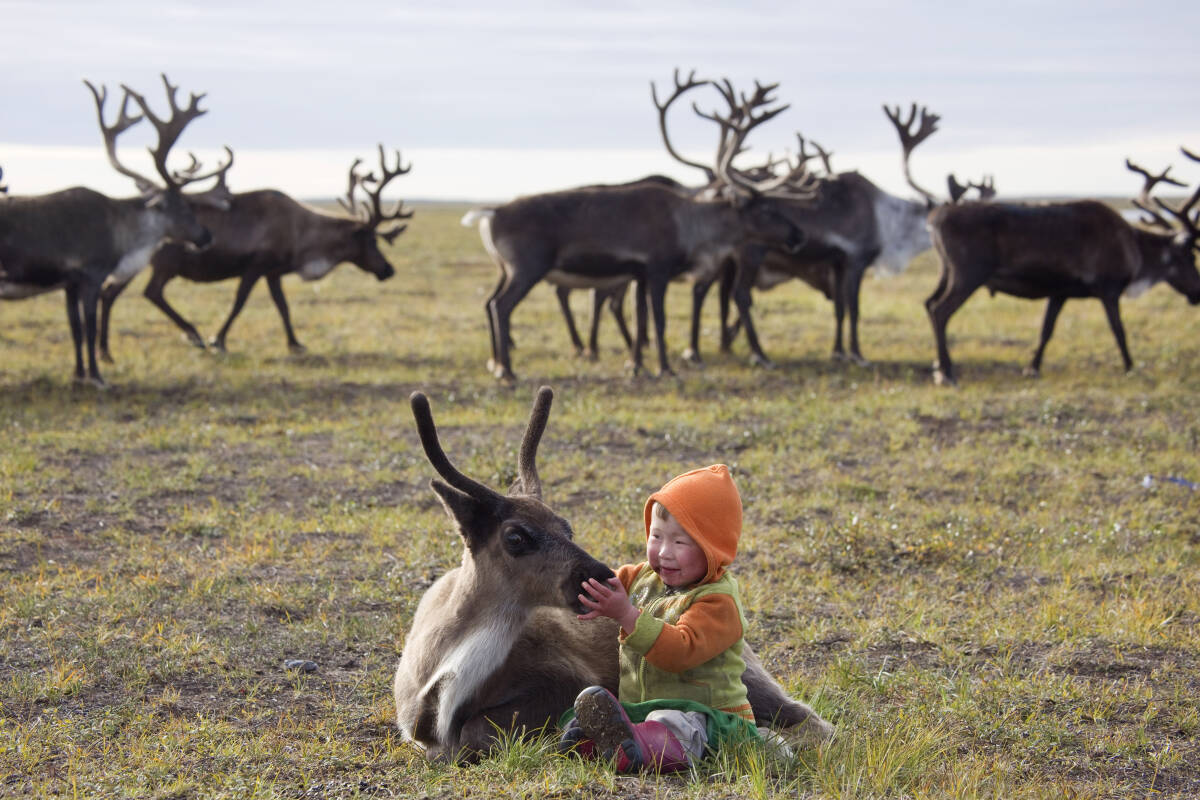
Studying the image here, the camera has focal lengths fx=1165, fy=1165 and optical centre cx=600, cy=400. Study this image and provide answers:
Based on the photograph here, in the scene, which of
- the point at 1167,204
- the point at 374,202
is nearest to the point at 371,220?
the point at 374,202

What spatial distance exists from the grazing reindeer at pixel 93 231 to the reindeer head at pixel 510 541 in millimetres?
8572

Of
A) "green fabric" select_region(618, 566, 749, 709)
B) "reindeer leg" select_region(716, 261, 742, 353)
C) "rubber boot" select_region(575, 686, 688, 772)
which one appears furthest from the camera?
"reindeer leg" select_region(716, 261, 742, 353)

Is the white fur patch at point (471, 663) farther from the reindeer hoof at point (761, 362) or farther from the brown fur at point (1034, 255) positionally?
the reindeer hoof at point (761, 362)

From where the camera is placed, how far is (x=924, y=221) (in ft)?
49.9

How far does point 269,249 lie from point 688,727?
11963 mm

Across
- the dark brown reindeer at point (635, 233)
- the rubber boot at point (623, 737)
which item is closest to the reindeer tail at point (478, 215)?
the dark brown reindeer at point (635, 233)

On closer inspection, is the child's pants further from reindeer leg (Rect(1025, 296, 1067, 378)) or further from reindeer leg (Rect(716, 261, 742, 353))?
reindeer leg (Rect(716, 261, 742, 353))

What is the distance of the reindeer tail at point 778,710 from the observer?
12.6 ft

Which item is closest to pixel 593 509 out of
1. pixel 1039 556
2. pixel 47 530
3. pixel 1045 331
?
pixel 1039 556

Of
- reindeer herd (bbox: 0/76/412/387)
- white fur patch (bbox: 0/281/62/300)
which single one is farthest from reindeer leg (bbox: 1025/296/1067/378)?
white fur patch (bbox: 0/281/62/300)

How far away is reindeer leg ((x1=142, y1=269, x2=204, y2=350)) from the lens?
13766mm

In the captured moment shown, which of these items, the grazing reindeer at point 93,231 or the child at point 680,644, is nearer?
the child at point 680,644

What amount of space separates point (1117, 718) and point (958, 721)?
25.2 inches

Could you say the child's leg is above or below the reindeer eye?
below
